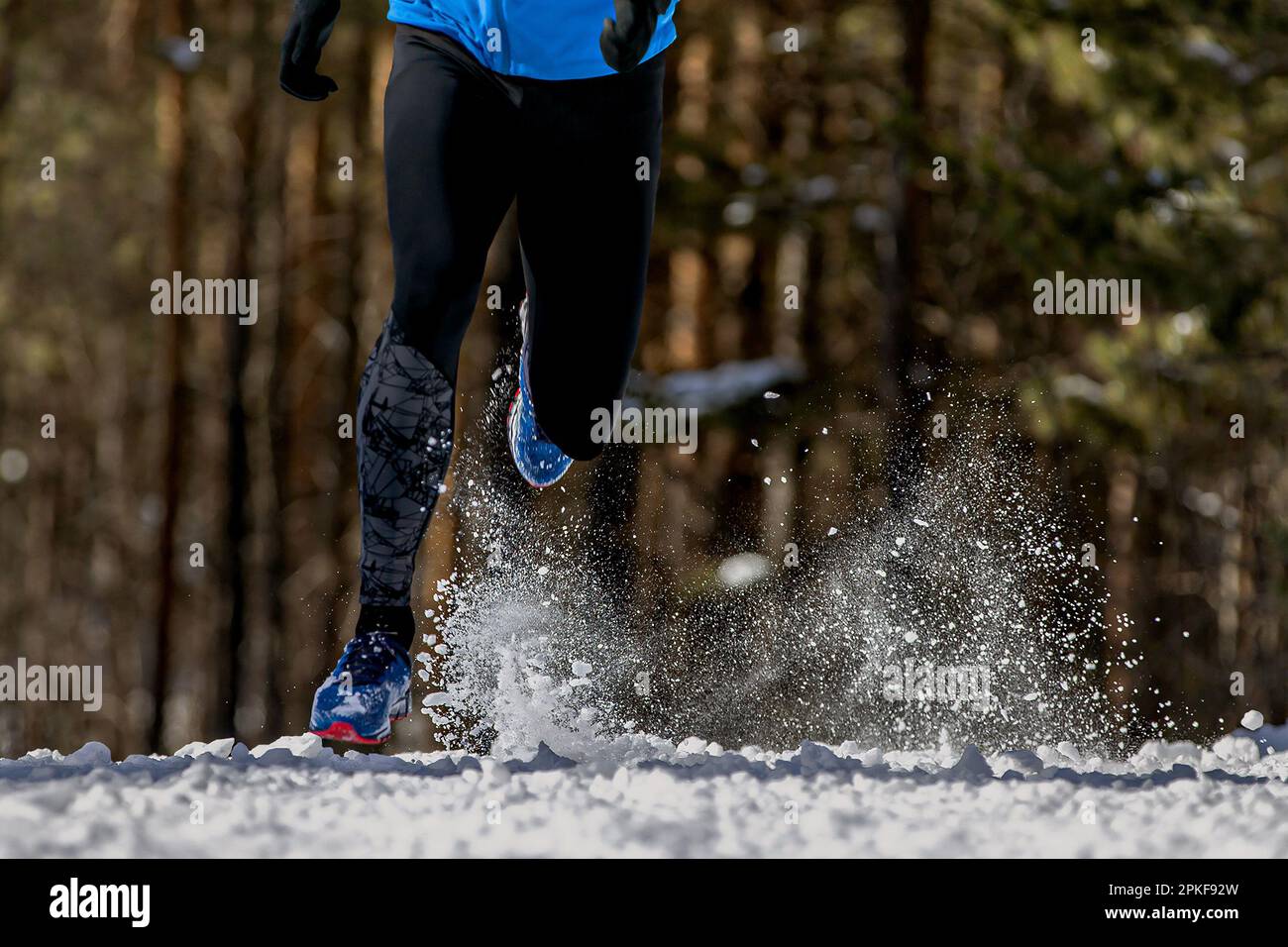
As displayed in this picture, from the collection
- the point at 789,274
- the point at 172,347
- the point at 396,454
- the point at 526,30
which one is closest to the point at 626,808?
the point at 396,454

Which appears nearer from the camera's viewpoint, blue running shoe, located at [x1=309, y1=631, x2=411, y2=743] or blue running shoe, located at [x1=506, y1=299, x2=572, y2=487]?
blue running shoe, located at [x1=309, y1=631, x2=411, y2=743]

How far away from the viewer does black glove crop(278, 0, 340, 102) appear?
3682 millimetres

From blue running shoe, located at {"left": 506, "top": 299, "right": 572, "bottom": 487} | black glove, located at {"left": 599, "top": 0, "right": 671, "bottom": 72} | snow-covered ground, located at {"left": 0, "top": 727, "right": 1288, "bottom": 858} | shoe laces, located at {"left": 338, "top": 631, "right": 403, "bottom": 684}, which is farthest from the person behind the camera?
blue running shoe, located at {"left": 506, "top": 299, "right": 572, "bottom": 487}

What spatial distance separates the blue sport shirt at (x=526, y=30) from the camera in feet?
11.9

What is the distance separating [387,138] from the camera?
3.66m

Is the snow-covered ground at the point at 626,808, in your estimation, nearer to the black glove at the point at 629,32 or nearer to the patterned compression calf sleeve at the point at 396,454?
the patterned compression calf sleeve at the point at 396,454

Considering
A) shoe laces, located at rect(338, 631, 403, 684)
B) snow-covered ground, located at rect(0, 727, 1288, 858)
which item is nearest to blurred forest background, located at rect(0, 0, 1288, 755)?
snow-covered ground, located at rect(0, 727, 1288, 858)

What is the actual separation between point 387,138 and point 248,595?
11701 millimetres

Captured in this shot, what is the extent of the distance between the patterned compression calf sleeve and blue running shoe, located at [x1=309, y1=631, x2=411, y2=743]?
0.15 metres

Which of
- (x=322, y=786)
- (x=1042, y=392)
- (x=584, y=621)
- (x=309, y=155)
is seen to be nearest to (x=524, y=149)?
(x=322, y=786)

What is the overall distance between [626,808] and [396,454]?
113cm

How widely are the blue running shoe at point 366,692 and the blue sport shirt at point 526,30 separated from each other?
4.76 feet

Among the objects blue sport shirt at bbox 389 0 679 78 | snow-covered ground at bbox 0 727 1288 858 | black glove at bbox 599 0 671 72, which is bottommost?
snow-covered ground at bbox 0 727 1288 858

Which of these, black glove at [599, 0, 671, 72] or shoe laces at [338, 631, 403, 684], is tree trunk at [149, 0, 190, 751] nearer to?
shoe laces at [338, 631, 403, 684]
